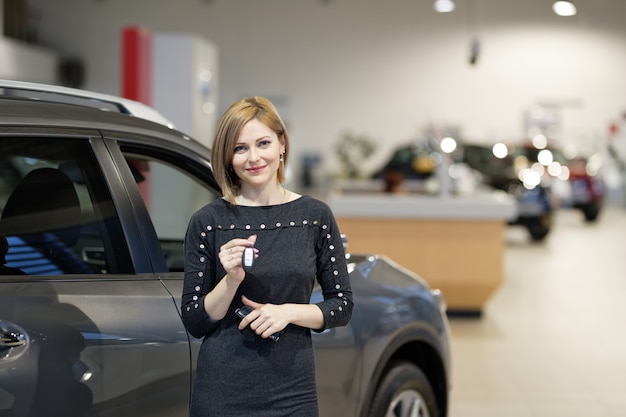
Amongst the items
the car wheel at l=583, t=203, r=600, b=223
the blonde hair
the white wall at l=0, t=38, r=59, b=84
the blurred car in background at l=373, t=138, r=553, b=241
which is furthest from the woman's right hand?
the white wall at l=0, t=38, r=59, b=84

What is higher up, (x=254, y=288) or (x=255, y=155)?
(x=255, y=155)

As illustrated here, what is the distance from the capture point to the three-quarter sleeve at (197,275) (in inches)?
89.2

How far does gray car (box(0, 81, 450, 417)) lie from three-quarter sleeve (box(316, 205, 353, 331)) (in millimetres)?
468

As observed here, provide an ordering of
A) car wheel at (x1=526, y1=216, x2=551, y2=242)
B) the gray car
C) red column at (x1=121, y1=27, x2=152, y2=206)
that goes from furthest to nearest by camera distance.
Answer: car wheel at (x1=526, y1=216, x2=551, y2=242) < red column at (x1=121, y1=27, x2=152, y2=206) < the gray car

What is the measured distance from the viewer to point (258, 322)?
7.23 ft

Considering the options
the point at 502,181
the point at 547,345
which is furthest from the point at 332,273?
the point at 502,181

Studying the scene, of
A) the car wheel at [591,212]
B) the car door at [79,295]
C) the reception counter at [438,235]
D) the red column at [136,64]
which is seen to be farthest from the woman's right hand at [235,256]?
the car wheel at [591,212]

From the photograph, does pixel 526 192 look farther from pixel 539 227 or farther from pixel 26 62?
pixel 26 62

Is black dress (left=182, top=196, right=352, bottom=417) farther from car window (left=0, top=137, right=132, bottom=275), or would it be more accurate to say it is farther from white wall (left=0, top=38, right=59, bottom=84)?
white wall (left=0, top=38, right=59, bottom=84)

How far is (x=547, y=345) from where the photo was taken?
304 inches

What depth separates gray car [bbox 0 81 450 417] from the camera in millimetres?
2330

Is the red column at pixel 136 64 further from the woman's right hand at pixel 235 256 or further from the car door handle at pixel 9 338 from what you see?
the woman's right hand at pixel 235 256

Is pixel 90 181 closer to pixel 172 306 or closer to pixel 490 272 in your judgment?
pixel 172 306

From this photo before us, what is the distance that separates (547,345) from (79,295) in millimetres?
5831
